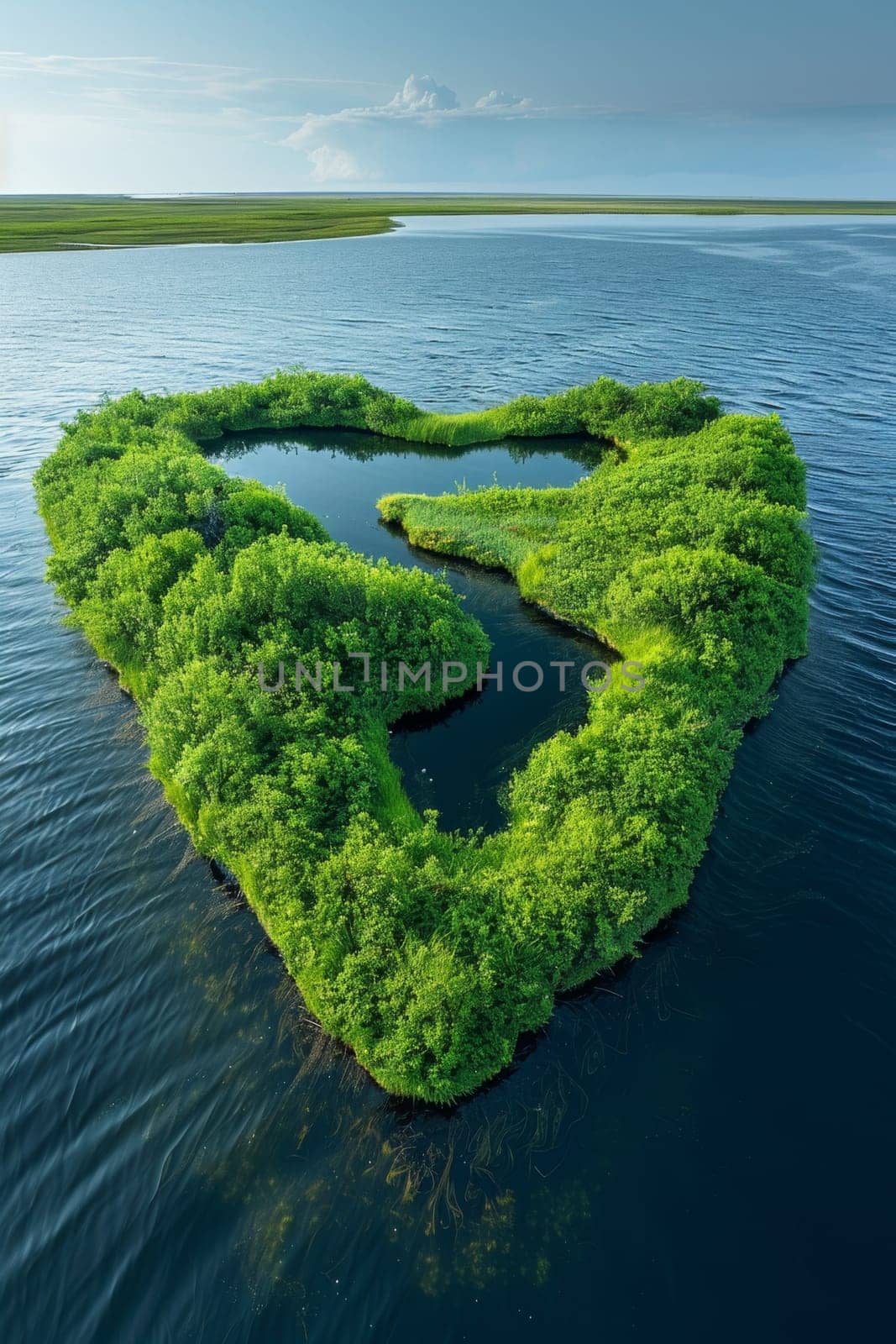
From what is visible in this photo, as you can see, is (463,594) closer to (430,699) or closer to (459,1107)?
(430,699)

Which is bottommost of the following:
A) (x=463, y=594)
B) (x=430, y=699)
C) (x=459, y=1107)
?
(x=459, y=1107)

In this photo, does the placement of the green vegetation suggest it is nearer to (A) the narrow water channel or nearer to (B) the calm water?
(A) the narrow water channel

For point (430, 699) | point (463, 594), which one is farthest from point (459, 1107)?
point (463, 594)

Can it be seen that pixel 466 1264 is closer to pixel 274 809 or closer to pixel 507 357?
pixel 274 809

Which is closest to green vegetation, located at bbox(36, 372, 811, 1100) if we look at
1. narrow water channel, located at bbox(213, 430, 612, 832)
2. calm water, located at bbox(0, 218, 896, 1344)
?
narrow water channel, located at bbox(213, 430, 612, 832)

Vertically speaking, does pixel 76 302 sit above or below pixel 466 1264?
above


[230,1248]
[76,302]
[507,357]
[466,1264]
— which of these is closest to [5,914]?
[230,1248]

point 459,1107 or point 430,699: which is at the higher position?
point 430,699

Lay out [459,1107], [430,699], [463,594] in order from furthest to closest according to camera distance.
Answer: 1. [463,594]
2. [430,699]
3. [459,1107]

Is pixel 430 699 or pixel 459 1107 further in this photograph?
pixel 430 699
